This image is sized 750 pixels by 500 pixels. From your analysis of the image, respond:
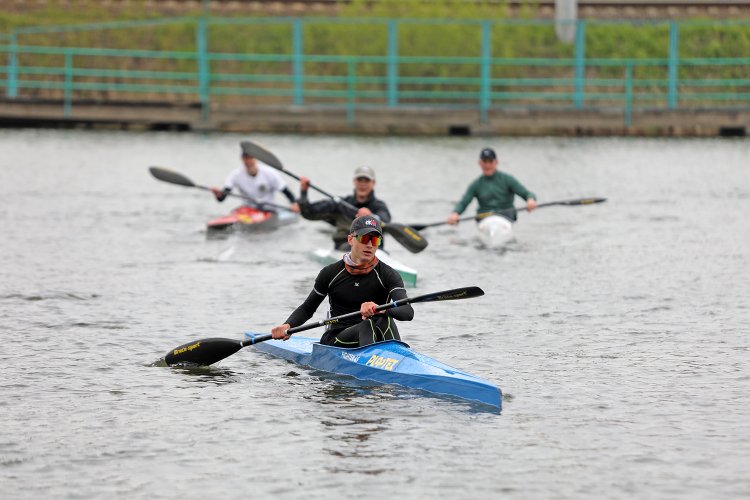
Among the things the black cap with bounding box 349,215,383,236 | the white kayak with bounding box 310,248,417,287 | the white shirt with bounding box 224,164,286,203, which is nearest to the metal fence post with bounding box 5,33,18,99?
the white shirt with bounding box 224,164,286,203

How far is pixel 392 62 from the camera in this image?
139 ft

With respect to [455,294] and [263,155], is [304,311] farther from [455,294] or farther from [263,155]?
[263,155]

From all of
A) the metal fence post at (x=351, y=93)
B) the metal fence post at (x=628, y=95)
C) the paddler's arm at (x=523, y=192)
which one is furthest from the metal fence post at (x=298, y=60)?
the paddler's arm at (x=523, y=192)

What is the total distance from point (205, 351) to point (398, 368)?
1933mm

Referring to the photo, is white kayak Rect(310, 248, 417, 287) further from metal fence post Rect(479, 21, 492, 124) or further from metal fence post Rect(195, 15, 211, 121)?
metal fence post Rect(195, 15, 211, 121)

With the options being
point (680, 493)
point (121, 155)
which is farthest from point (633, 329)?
point (121, 155)

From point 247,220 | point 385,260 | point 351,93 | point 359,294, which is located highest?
point 351,93

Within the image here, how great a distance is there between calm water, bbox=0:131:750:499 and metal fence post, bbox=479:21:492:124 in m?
14.4

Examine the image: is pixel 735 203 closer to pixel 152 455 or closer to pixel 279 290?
pixel 279 290

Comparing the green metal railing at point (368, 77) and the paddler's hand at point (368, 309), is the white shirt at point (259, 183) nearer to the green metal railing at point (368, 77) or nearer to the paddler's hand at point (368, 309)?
the paddler's hand at point (368, 309)

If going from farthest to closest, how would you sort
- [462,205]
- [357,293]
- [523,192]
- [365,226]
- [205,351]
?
[523,192] → [462,205] → [205,351] → [357,293] → [365,226]

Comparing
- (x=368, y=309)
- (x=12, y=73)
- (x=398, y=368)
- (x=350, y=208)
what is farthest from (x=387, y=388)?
(x=12, y=73)

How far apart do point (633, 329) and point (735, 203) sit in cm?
1327

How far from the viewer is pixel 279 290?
56.9 feet
